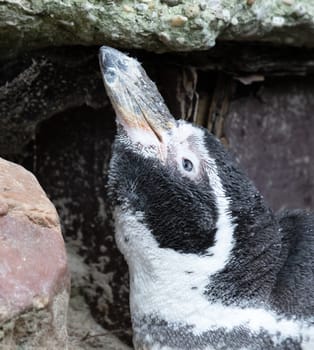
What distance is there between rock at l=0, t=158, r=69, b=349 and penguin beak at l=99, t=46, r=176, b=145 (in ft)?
0.54

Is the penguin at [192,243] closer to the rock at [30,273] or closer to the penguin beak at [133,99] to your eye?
the penguin beak at [133,99]

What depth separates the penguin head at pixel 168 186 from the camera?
120 cm

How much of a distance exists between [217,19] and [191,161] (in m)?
0.29

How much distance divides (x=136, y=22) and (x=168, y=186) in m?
0.30

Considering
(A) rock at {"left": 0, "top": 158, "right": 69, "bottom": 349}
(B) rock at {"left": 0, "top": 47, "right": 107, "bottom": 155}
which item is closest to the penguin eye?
(A) rock at {"left": 0, "top": 158, "right": 69, "bottom": 349}

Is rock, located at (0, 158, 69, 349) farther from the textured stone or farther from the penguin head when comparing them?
the textured stone

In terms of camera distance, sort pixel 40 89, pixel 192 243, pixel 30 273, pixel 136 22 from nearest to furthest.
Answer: pixel 30 273 → pixel 192 243 → pixel 136 22 → pixel 40 89

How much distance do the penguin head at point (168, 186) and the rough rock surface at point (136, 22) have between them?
0.39 ft

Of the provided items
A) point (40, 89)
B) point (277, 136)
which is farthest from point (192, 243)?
point (277, 136)

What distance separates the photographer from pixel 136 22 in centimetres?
137

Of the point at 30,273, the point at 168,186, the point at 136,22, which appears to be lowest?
the point at 30,273

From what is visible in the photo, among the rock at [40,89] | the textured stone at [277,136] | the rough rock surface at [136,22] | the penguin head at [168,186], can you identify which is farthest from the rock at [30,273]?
the textured stone at [277,136]

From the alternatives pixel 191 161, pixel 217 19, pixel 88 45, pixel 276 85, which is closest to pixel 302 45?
pixel 276 85

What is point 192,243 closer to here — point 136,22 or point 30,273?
point 30,273
